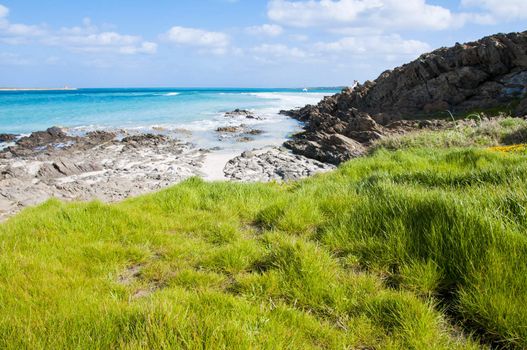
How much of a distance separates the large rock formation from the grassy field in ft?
58.0

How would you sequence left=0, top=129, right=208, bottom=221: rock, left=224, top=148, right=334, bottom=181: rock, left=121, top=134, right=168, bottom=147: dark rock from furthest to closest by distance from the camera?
left=121, top=134, right=168, bottom=147: dark rock
left=224, top=148, right=334, bottom=181: rock
left=0, top=129, right=208, bottom=221: rock

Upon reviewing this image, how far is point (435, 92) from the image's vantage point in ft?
115

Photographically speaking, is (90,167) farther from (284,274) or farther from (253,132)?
(284,274)

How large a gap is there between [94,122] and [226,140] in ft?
66.0

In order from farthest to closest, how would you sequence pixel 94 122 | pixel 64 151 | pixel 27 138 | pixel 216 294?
pixel 94 122 → pixel 27 138 → pixel 64 151 → pixel 216 294

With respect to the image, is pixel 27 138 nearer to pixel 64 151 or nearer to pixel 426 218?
pixel 64 151

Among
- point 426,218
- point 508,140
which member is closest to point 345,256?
point 426,218

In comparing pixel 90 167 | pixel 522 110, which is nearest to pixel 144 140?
pixel 90 167

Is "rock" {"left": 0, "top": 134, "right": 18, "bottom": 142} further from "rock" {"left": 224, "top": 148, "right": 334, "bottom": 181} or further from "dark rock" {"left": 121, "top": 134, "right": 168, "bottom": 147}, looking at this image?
"rock" {"left": 224, "top": 148, "right": 334, "bottom": 181}

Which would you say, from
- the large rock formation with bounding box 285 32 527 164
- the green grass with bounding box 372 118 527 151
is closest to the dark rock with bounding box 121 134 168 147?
the large rock formation with bounding box 285 32 527 164

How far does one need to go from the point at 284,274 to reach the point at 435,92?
120ft

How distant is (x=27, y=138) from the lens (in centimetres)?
2866

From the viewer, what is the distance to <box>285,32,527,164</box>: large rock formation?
24844 millimetres

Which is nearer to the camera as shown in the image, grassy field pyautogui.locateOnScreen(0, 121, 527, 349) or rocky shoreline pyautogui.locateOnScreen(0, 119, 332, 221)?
grassy field pyautogui.locateOnScreen(0, 121, 527, 349)
